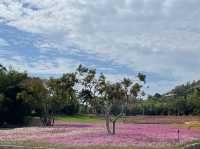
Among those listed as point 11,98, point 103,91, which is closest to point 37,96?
point 11,98

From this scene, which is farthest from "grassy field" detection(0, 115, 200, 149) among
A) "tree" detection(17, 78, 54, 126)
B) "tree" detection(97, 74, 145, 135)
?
"tree" detection(17, 78, 54, 126)

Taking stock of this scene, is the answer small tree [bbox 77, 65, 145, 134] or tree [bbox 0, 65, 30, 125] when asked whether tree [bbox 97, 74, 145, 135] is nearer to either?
small tree [bbox 77, 65, 145, 134]

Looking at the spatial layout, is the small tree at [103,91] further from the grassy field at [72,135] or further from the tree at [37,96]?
the tree at [37,96]

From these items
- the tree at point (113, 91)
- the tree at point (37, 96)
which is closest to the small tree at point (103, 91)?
the tree at point (113, 91)

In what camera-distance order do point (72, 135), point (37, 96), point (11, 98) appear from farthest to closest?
1. point (11, 98)
2. point (37, 96)
3. point (72, 135)

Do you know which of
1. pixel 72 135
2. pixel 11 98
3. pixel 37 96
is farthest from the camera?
pixel 11 98

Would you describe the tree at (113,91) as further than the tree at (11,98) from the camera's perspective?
No

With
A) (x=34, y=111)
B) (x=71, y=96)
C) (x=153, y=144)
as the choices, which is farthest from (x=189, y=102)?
(x=153, y=144)

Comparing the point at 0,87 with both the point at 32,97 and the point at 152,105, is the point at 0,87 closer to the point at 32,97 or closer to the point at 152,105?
the point at 32,97

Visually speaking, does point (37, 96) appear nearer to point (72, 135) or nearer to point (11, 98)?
point (11, 98)

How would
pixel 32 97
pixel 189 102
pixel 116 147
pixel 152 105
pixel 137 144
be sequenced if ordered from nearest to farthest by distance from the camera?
pixel 116 147 < pixel 137 144 < pixel 32 97 < pixel 189 102 < pixel 152 105

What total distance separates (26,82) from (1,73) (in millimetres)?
3564

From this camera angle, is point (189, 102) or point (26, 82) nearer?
point (26, 82)

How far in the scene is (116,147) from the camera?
1120 inches
